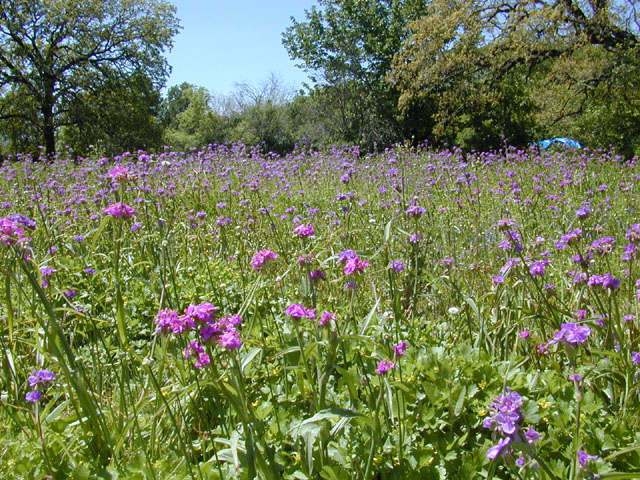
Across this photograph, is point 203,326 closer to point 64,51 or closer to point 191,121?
point 64,51

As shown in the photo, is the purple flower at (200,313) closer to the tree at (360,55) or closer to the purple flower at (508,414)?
the purple flower at (508,414)

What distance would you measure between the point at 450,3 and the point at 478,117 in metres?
8.19

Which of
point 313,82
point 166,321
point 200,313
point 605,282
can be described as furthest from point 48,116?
point 605,282

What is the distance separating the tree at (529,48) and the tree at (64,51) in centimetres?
1306

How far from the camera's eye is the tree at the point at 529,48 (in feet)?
38.7

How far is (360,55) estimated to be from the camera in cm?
2255

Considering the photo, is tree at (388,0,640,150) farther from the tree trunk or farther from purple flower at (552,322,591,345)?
the tree trunk

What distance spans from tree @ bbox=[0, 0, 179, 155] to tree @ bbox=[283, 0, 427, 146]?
24.7ft

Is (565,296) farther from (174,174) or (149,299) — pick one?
(174,174)

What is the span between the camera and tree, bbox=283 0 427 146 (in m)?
22.2

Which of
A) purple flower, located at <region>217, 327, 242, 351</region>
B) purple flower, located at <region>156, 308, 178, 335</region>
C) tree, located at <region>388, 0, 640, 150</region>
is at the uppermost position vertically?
tree, located at <region>388, 0, 640, 150</region>

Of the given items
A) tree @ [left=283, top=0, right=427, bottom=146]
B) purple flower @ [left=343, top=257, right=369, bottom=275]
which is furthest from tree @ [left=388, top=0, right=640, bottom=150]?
purple flower @ [left=343, top=257, right=369, bottom=275]

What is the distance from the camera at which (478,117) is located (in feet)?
A: 69.3

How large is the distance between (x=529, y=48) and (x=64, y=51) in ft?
63.1
